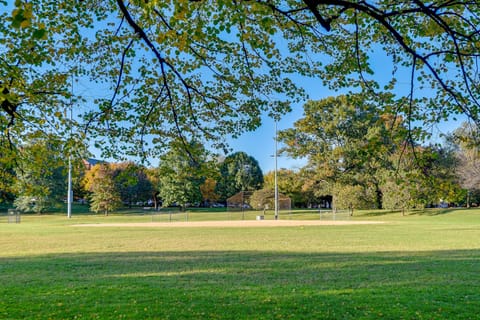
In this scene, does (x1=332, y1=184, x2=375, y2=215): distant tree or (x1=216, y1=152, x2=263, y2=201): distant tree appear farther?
(x1=216, y1=152, x2=263, y2=201): distant tree

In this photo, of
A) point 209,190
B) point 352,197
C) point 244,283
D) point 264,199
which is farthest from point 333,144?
point 244,283

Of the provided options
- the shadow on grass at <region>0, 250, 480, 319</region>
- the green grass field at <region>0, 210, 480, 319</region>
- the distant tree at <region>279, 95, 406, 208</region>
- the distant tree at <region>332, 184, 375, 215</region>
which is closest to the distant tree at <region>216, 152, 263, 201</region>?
the distant tree at <region>279, 95, 406, 208</region>

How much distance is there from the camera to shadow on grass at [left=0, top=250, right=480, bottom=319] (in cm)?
661

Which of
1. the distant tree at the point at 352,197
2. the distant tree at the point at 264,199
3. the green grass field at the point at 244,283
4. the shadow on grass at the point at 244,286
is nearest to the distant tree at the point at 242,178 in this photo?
the distant tree at the point at 264,199

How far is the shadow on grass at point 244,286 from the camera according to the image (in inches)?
260

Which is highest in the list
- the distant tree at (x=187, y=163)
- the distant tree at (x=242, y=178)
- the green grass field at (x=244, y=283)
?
the distant tree at (x=242, y=178)

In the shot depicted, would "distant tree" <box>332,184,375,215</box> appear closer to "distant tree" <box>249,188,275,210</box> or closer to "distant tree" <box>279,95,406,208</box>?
"distant tree" <box>279,95,406,208</box>

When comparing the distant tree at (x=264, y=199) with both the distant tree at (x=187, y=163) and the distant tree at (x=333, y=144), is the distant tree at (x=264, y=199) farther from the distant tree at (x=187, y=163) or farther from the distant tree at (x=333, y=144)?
the distant tree at (x=187, y=163)

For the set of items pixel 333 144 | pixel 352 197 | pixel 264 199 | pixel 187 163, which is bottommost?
pixel 264 199

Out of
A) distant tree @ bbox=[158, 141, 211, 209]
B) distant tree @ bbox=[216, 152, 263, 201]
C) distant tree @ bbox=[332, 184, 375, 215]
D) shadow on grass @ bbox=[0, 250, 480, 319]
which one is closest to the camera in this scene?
shadow on grass @ bbox=[0, 250, 480, 319]

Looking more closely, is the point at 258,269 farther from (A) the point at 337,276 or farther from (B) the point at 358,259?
(B) the point at 358,259

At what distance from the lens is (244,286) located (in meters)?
8.57

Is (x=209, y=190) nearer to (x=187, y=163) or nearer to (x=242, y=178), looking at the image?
(x=242, y=178)

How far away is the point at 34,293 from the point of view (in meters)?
8.12
